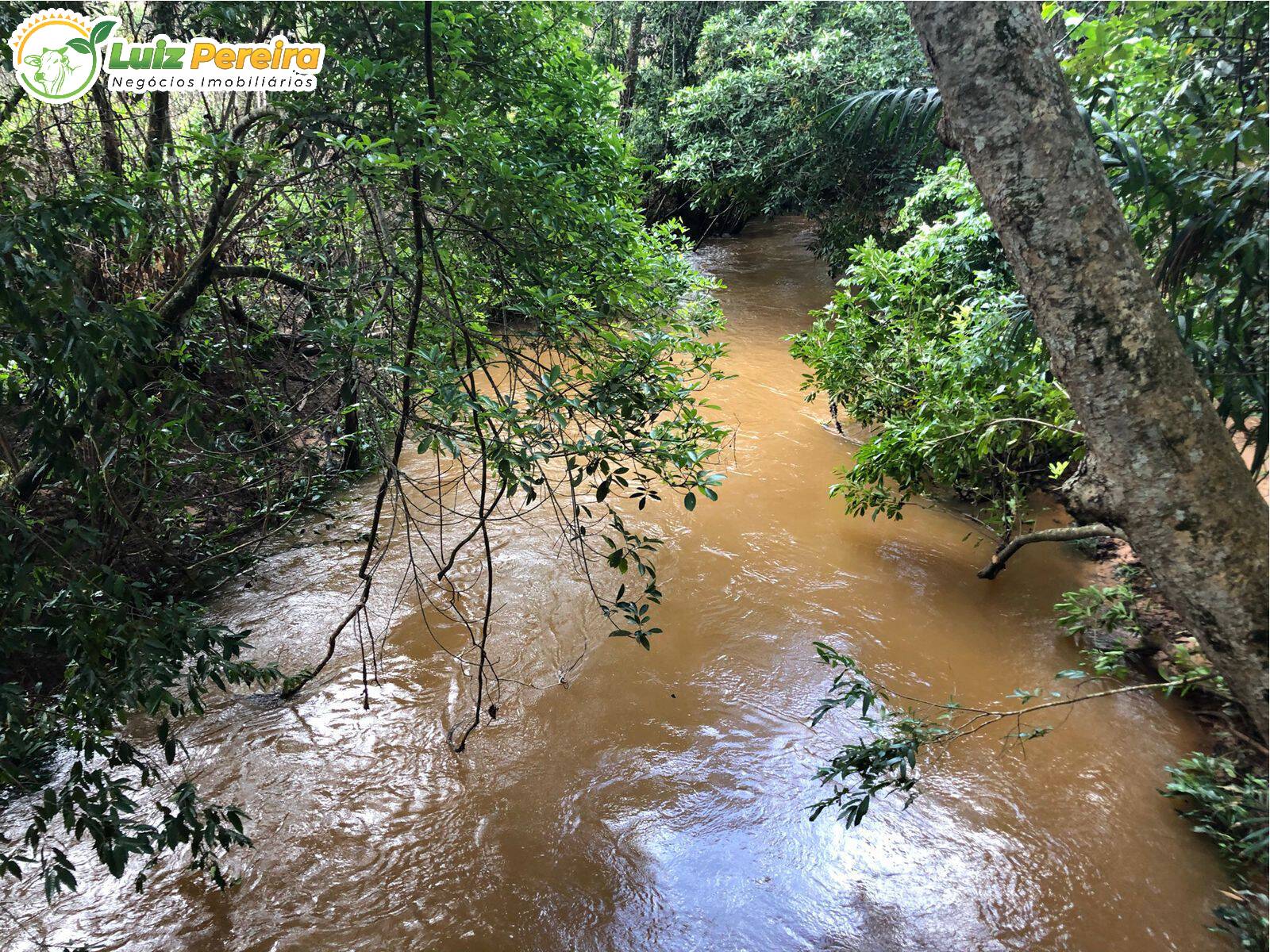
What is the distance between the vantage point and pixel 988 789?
9.91 ft

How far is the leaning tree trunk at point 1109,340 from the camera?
1425mm

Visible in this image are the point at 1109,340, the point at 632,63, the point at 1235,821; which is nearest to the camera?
the point at 1109,340

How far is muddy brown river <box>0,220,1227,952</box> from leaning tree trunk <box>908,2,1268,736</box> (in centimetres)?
164

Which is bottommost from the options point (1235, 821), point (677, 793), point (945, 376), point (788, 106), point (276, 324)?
point (677, 793)

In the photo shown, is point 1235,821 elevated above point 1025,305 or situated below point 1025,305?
below

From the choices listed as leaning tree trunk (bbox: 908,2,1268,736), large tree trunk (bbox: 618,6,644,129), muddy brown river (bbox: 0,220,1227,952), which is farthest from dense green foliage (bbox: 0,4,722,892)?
large tree trunk (bbox: 618,6,644,129)

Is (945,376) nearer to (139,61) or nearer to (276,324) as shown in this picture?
(276,324)

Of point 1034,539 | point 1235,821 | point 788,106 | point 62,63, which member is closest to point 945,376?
point 1034,539

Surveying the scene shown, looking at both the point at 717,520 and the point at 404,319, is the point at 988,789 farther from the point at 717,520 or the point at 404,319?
the point at 404,319

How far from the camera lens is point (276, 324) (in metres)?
3.66

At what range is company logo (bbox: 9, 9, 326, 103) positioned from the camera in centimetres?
231

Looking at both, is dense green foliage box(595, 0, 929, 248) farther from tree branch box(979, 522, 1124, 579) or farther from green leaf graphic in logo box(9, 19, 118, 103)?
A: green leaf graphic in logo box(9, 19, 118, 103)

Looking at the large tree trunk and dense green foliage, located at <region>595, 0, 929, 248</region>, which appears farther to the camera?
the large tree trunk

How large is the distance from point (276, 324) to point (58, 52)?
4.78 ft
